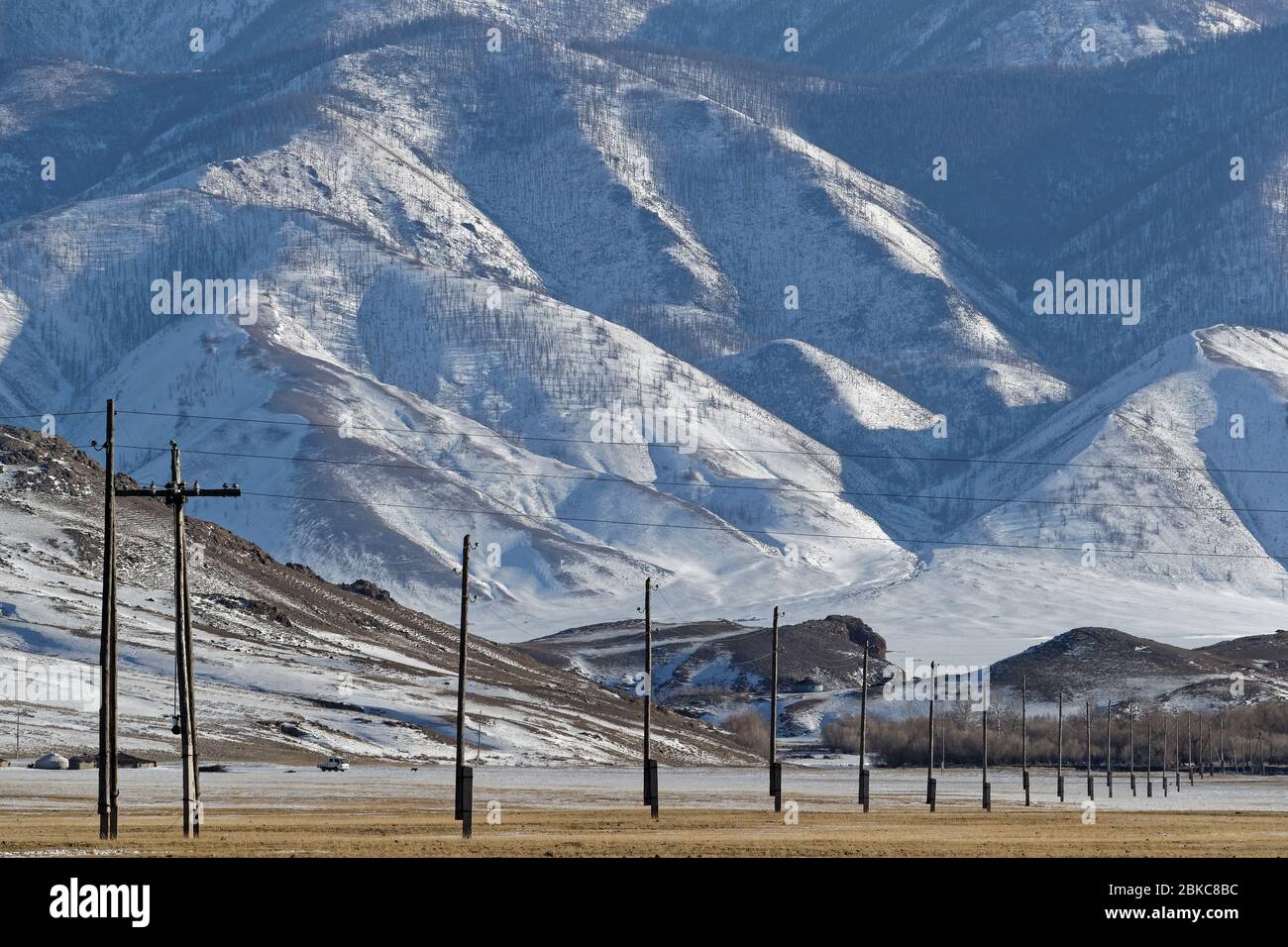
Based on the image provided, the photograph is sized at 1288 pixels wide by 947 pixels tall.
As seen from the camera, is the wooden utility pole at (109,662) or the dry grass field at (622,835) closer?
the dry grass field at (622,835)

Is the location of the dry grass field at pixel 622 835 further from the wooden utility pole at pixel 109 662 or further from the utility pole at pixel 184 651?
the wooden utility pole at pixel 109 662

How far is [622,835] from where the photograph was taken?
77.6 meters

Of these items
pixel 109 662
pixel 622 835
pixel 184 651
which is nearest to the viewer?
pixel 109 662

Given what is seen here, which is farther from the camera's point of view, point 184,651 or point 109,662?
point 184,651

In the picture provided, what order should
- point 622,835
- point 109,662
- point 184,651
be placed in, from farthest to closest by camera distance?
point 622,835
point 184,651
point 109,662

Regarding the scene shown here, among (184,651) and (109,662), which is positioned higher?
(184,651)

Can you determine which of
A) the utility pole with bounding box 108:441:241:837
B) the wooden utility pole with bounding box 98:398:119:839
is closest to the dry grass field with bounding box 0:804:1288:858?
the utility pole with bounding box 108:441:241:837

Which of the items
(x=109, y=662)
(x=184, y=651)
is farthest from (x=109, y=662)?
(x=184, y=651)

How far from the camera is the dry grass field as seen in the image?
63094 millimetres

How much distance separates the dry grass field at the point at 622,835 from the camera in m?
63.1

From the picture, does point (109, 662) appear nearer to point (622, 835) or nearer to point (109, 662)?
point (109, 662)

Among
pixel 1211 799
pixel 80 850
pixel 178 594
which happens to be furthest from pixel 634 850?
pixel 1211 799

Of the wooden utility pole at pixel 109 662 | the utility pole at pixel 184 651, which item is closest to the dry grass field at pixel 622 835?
the utility pole at pixel 184 651
